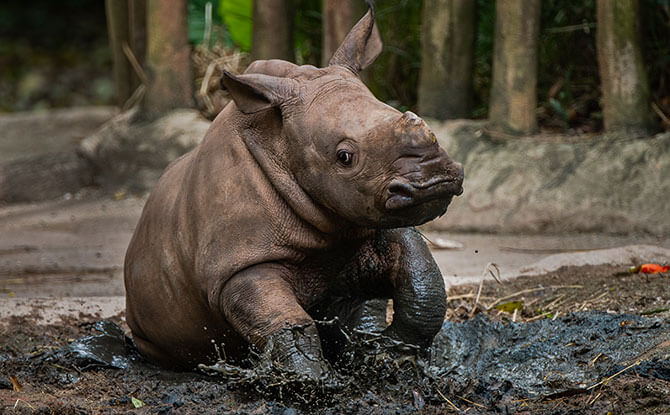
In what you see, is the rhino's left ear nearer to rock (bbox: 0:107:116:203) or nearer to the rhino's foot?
the rhino's foot

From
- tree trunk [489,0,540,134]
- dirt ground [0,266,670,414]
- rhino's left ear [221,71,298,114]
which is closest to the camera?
dirt ground [0,266,670,414]

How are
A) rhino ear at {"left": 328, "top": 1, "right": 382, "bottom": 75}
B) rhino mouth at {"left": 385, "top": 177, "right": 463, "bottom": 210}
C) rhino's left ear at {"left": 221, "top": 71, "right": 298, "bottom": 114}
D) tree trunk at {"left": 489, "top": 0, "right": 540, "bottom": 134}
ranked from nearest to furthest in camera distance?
rhino mouth at {"left": 385, "top": 177, "right": 463, "bottom": 210}
rhino's left ear at {"left": 221, "top": 71, "right": 298, "bottom": 114}
rhino ear at {"left": 328, "top": 1, "right": 382, "bottom": 75}
tree trunk at {"left": 489, "top": 0, "right": 540, "bottom": 134}

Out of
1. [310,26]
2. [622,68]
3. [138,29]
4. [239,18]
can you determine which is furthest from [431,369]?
[239,18]

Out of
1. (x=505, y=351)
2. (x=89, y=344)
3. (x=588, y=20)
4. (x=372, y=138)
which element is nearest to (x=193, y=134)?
(x=588, y=20)

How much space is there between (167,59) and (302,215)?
5.33 m

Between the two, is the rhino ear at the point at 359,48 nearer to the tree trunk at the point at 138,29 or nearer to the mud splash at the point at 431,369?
the mud splash at the point at 431,369

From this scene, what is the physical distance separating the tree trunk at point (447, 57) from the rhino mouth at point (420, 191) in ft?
14.7

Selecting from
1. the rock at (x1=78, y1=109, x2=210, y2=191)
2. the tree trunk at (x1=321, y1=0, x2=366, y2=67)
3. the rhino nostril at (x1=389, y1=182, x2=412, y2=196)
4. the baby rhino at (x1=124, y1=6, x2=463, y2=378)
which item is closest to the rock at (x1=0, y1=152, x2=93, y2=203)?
the rock at (x1=78, y1=109, x2=210, y2=191)

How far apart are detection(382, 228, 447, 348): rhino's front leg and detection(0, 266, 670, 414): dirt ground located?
0.16 metres

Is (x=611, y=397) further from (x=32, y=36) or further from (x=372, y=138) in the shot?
(x=32, y=36)

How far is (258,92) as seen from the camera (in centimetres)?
341

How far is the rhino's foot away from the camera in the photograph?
3.24 meters

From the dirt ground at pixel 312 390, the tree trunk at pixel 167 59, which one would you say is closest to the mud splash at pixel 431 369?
the dirt ground at pixel 312 390

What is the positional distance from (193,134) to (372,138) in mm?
5174
